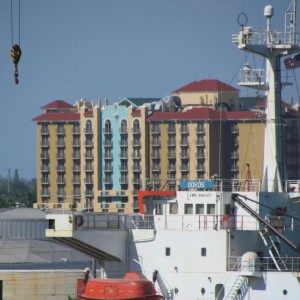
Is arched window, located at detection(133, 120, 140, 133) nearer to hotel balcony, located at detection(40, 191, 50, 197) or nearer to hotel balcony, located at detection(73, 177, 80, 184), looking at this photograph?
hotel balcony, located at detection(73, 177, 80, 184)

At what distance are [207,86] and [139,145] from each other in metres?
11.2

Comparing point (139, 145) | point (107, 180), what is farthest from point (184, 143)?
point (107, 180)

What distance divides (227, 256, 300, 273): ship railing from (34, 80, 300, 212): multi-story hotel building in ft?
371

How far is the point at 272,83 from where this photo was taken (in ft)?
208

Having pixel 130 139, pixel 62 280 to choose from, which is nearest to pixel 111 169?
pixel 130 139

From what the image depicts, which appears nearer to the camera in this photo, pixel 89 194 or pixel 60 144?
pixel 89 194

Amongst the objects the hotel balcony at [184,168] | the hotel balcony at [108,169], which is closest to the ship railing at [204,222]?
the hotel balcony at [184,168]

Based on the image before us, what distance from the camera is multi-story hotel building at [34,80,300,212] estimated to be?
591 feet

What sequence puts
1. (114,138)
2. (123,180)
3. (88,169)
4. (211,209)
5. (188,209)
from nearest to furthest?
1. (211,209)
2. (188,209)
3. (123,180)
4. (114,138)
5. (88,169)

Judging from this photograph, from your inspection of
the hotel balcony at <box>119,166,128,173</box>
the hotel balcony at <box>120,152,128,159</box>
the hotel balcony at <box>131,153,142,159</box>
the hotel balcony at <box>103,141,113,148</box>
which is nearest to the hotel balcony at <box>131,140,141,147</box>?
the hotel balcony at <box>131,153,142,159</box>

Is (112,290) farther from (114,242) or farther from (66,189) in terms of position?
(66,189)

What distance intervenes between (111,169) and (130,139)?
469 cm

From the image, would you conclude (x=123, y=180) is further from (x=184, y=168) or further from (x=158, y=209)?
(x=158, y=209)

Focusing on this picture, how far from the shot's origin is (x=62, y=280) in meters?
68.1
